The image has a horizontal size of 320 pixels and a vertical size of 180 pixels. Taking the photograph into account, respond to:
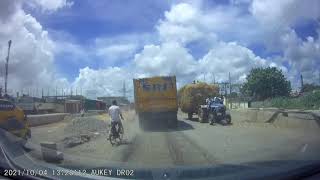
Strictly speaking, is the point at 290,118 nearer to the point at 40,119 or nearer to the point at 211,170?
the point at 40,119

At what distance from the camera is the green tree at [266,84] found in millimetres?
86062

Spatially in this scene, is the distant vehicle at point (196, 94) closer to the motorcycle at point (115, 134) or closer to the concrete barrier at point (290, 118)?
the concrete barrier at point (290, 118)

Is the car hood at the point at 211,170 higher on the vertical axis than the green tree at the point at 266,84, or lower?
lower

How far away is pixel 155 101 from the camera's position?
27.8 metres

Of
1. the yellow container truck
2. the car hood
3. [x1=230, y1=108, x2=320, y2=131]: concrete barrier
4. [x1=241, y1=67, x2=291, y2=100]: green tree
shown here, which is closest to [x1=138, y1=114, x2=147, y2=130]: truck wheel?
the yellow container truck

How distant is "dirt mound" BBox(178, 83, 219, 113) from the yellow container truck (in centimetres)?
805

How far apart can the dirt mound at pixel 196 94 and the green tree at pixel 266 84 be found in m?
50.9

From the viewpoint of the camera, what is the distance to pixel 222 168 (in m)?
4.48

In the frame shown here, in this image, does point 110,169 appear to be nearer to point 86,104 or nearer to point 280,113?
point 280,113

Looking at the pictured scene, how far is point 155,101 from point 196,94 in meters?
9.14

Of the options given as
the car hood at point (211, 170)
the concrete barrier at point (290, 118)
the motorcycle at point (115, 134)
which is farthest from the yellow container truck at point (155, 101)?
the car hood at point (211, 170)

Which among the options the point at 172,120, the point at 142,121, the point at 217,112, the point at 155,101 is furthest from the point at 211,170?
the point at 217,112

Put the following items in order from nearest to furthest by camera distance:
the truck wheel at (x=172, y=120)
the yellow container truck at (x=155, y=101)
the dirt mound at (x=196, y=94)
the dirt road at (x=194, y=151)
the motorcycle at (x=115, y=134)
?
the dirt road at (x=194, y=151) → the motorcycle at (x=115, y=134) → the yellow container truck at (x=155, y=101) → the truck wheel at (x=172, y=120) → the dirt mound at (x=196, y=94)

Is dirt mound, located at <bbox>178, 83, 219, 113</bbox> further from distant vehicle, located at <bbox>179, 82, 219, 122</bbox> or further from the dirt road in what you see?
the dirt road
